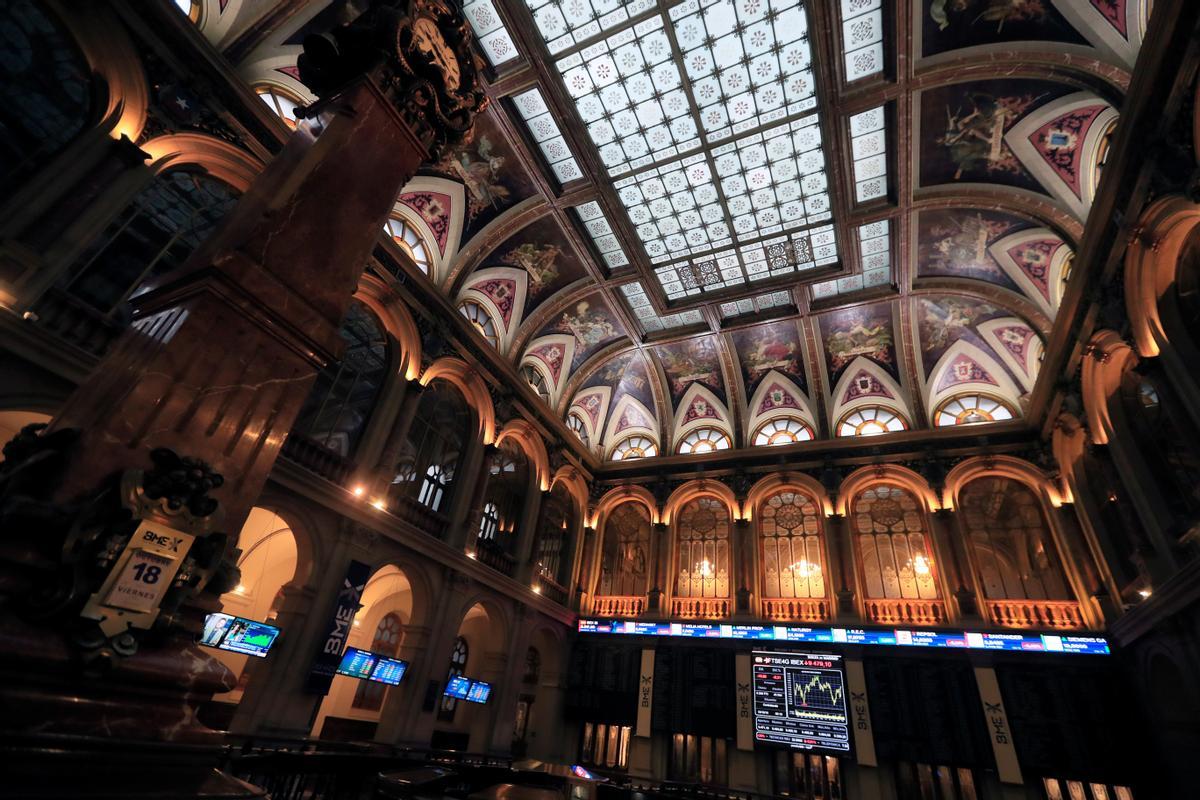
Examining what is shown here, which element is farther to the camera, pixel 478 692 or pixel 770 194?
pixel 770 194

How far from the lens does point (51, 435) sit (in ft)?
8.05

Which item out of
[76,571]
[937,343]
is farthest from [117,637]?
[937,343]

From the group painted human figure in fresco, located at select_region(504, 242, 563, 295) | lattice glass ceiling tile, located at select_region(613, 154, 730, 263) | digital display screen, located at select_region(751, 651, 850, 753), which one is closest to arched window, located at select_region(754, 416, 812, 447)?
digital display screen, located at select_region(751, 651, 850, 753)

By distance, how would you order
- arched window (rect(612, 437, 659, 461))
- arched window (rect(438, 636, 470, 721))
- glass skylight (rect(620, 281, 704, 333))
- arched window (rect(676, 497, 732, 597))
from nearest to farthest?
1. arched window (rect(438, 636, 470, 721))
2. glass skylight (rect(620, 281, 704, 333))
3. arched window (rect(676, 497, 732, 597))
4. arched window (rect(612, 437, 659, 461))

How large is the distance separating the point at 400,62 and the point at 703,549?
16.7 meters

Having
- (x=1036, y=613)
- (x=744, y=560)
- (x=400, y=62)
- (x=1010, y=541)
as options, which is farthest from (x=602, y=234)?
(x=1036, y=613)

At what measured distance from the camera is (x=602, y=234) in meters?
15.6

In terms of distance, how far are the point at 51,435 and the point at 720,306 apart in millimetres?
16854

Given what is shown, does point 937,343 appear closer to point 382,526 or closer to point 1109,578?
point 1109,578

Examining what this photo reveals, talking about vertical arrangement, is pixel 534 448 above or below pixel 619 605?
above

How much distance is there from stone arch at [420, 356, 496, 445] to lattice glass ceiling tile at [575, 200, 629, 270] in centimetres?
539

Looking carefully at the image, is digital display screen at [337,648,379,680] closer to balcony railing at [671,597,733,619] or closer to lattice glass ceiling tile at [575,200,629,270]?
balcony railing at [671,597,733,619]

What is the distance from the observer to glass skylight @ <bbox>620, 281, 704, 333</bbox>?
56.9 feet

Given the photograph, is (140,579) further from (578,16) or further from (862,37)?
(862,37)
